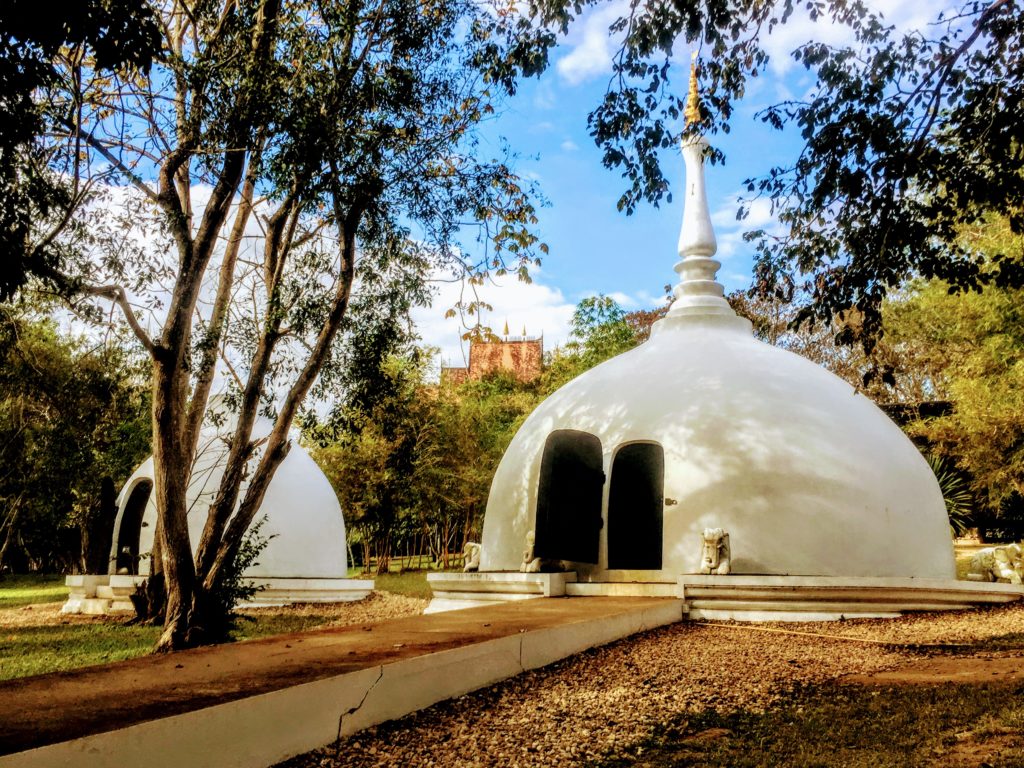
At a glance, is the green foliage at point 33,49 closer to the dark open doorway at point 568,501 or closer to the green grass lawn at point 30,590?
the dark open doorway at point 568,501

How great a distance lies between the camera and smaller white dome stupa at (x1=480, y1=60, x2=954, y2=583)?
9812mm

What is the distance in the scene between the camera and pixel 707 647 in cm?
716

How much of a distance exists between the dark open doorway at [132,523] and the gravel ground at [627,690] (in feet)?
42.1

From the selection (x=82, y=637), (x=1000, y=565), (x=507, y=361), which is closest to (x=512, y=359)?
(x=507, y=361)

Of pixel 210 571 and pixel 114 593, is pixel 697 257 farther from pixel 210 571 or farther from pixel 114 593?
pixel 114 593

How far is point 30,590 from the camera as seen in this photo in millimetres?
24141

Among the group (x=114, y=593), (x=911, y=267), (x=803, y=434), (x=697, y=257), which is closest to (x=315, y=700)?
(x=911, y=267)

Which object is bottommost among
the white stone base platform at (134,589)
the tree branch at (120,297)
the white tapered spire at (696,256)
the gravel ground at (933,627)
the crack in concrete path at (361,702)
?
the white stone base platform at (134,589)

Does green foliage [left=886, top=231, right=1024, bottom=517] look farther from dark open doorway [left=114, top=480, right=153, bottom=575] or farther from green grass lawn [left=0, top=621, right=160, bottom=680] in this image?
dark open doorway [left=114, top=480, right=153, bottom=575]

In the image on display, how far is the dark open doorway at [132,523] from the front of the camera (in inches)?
664

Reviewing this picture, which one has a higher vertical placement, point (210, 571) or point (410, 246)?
point (410, 246)

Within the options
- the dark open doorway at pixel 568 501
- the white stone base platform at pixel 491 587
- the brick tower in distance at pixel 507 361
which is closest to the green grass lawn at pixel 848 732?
the white stone base platform at pixel 491 587

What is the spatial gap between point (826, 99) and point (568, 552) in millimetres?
6395

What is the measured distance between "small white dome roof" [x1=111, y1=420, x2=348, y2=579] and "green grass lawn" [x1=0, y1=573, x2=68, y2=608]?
3960 mm
